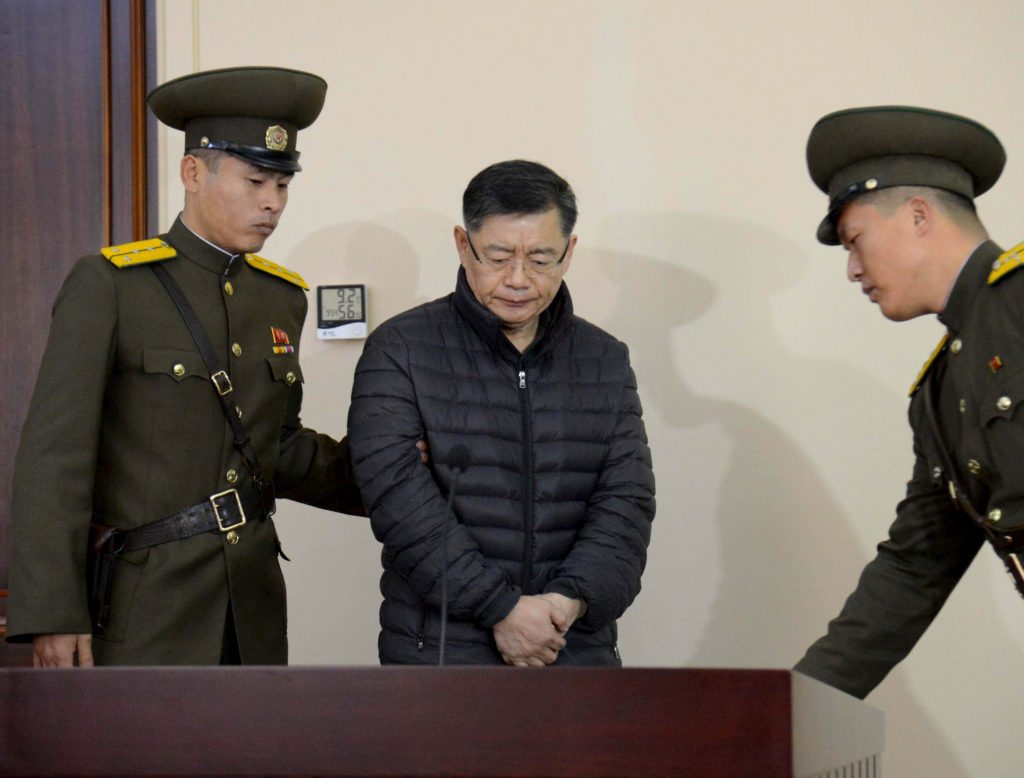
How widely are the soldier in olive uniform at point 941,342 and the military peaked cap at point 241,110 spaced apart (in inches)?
38.3

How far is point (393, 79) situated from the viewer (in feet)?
10.7

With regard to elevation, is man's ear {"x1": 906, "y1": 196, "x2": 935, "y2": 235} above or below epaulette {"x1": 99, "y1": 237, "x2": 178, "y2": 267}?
above

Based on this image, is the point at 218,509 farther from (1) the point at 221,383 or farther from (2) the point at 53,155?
(2) the point at 53,155

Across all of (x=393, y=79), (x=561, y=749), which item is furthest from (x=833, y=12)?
(x=561, y=749)

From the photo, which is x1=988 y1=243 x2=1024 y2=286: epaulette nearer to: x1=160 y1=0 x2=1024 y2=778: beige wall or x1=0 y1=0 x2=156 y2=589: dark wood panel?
x1=160 y1=0 x2=1024 y2=778: beige wall

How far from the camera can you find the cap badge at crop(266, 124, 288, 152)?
237cm

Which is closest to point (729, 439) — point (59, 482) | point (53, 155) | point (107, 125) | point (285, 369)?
point (285, 369)

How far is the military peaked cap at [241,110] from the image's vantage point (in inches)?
92.5

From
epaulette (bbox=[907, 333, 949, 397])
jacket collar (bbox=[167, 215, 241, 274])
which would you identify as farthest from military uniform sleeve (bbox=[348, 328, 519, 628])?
epaulette (bbox=[907, 333, 949, 397])

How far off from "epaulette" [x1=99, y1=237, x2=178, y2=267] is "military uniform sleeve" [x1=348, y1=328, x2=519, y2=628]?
423 mm

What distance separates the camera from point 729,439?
10.3 ft

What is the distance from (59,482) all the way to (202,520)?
0.86ft

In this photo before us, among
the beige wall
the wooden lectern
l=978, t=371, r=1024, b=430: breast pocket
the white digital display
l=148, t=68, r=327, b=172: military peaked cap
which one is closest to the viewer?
the wooden lectern

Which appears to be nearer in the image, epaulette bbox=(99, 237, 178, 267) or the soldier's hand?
the soldier's hand
